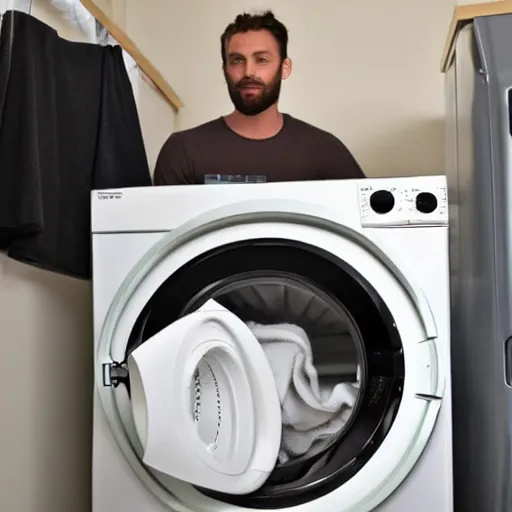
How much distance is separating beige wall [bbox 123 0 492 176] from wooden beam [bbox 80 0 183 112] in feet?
0.26

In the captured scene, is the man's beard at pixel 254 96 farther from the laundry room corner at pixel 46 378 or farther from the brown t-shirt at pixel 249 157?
the laundry room corner at pixel 46 378

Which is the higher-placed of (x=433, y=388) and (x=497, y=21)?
(x=497, y=21)

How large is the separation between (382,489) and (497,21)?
0.77 meters

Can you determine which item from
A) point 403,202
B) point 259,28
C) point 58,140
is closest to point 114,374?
point 58,140

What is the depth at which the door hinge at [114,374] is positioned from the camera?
3.89 feet

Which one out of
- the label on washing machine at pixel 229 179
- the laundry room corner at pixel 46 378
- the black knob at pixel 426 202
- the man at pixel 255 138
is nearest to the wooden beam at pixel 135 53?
the laundry room corner at pixel 46 378

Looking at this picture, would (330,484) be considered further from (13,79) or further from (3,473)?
(13,79)

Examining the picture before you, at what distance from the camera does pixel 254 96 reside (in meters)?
1.69

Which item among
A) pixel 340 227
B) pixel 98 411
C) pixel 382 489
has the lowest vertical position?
pixel 382 489

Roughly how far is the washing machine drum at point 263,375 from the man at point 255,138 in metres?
0.46

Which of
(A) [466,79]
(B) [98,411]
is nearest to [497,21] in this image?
(A) [466,79]

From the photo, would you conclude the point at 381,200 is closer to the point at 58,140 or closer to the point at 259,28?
the point at 58,140

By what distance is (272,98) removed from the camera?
1700mm

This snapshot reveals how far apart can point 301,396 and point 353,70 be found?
1119mm
